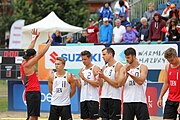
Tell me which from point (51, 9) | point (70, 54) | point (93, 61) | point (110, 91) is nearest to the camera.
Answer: point (110, 91)

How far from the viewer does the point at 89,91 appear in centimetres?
1250

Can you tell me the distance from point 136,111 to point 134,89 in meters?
0.47

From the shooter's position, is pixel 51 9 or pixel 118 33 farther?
pixel 51 9

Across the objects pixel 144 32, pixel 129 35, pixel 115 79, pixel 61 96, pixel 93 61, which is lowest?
pixel 61 96

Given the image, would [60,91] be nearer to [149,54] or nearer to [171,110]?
[171,110]

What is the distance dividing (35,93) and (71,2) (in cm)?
3573

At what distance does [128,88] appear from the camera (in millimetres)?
11656

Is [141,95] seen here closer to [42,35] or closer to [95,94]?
[95,94]

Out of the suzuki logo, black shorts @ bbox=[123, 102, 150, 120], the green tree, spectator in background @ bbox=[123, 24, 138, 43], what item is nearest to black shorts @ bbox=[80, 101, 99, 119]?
black shorts @ bbox=[123, 102, 150, 120]

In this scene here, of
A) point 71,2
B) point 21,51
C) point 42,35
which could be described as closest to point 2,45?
point 71,2

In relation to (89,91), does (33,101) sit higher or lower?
lower

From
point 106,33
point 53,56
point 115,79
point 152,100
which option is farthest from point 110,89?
point 106,33

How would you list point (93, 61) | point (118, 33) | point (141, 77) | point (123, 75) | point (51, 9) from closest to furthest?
point (141, 77) < point (123, 75) < point (93, 61) < point (118, 33) < point (51, 9)

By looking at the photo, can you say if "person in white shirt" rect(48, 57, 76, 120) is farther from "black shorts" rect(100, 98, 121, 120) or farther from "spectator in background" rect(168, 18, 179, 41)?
"spectator in background" rect(168, 18, 179, 41)
